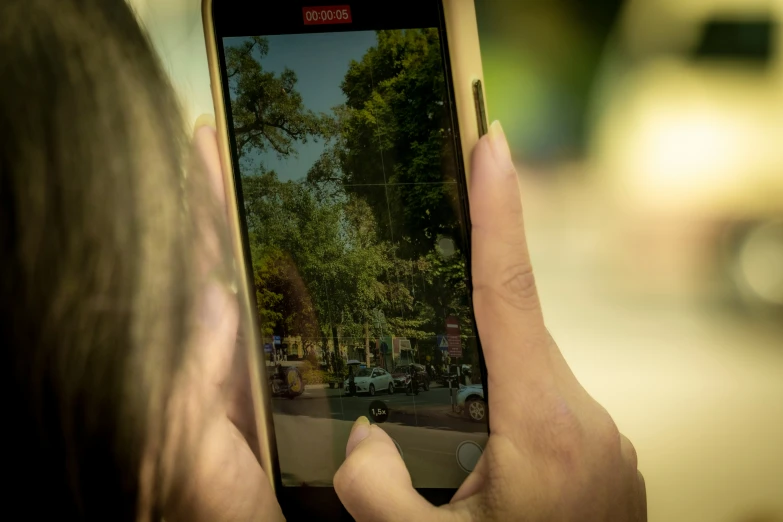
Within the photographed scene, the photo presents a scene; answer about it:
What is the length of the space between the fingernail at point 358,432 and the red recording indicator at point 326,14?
344 mm

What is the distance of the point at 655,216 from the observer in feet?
1.64

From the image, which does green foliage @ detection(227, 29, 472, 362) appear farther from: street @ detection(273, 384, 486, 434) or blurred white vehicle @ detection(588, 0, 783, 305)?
blurred white vehicle @ detection(588, 0, 783, 305)

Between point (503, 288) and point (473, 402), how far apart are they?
0.10 m

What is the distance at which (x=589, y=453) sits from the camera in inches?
17.6

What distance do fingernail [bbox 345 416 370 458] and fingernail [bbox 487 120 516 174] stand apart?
0.80 ft

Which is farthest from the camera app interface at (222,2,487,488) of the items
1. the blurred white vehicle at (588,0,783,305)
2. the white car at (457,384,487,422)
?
the blurred white vehicle at (588,0,783,305)

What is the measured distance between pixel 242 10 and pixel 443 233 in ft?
0.84

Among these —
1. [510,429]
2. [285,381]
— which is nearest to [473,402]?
[510,429]

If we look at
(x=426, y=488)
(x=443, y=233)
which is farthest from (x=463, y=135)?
(x=426, y=488)

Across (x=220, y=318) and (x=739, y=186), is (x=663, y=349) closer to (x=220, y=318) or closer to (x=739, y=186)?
(x=739, y=186)

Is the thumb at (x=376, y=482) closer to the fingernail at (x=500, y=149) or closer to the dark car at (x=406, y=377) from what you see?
the dark car at (x=406, y=377)

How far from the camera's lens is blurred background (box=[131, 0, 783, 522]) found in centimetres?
48

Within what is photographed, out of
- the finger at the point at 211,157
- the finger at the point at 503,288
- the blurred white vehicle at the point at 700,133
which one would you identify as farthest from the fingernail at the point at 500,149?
the finger at the point at 211,157

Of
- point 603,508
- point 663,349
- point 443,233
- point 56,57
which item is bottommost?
point 603,508
